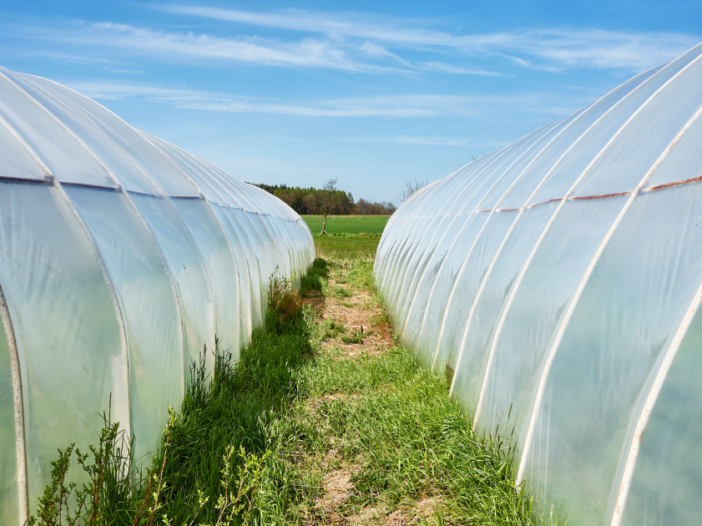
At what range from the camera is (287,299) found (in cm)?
807

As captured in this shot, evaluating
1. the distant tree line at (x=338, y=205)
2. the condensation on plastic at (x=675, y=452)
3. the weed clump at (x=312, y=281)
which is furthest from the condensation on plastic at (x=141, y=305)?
the distant tree line at (x=338, y=205)

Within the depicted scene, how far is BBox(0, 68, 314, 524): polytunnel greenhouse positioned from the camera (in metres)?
2.40

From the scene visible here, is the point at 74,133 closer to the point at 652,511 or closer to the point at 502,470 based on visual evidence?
the point at 502,470

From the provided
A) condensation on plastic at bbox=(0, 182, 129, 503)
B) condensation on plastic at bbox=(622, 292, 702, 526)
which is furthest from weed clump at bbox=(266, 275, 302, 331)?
condensation on plastic at bbox=(622, 292, 702, 526)

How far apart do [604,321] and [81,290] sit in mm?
3235

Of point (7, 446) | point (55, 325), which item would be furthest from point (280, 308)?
point (7, 446)

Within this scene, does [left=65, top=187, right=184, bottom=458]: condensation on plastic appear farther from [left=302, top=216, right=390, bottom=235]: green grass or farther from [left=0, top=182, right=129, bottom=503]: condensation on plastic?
[left=302, top=216, right=390, bottom=235]: green grass

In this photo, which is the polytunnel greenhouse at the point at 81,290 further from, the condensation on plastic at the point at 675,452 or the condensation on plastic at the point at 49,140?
the condensation on plastic at the point at 675,452

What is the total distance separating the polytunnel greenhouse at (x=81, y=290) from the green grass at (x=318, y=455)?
0.41 metres

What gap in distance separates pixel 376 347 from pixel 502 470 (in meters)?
4.16

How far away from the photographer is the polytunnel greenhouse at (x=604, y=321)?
6.48 feet

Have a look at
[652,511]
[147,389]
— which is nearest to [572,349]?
[652,511]

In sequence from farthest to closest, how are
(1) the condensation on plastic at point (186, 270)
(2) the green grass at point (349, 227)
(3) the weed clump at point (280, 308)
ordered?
1. (2) the green grass at point (349, 227)
2. (3) the weed clump at point (280, 308)
3. (1) the condensation on plastic at point (186, 270)

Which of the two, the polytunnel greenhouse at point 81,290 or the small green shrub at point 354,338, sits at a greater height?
the polytunnel greenhouse at point 81,290
